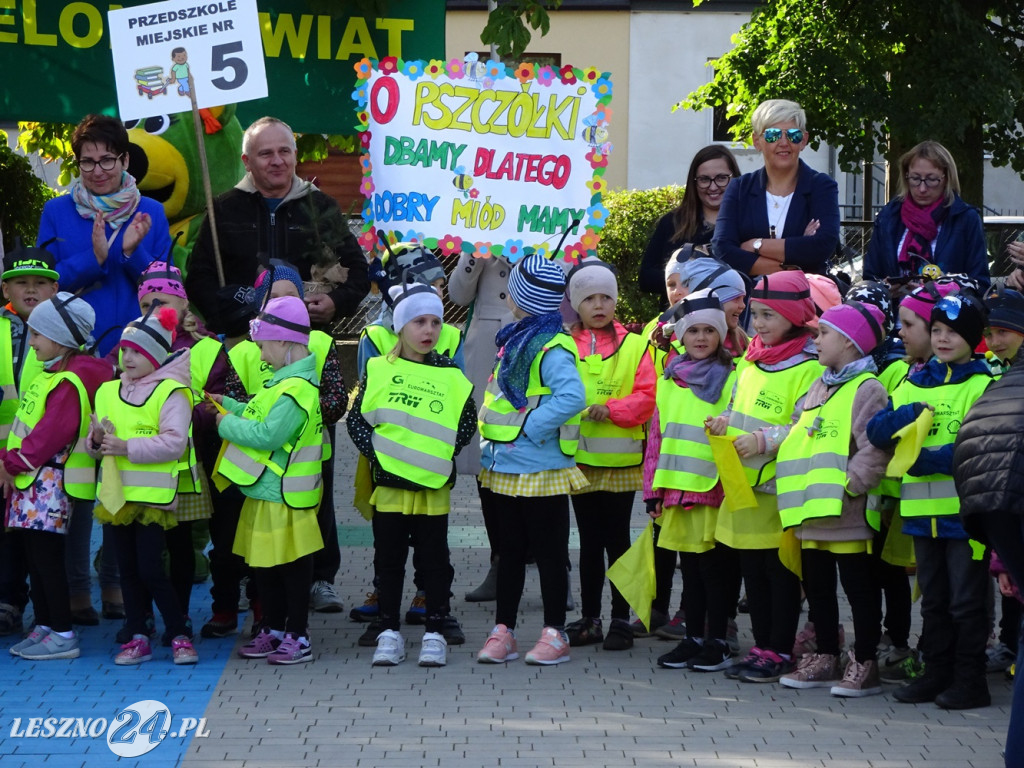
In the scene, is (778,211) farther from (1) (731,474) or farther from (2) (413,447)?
(2) (413,447)

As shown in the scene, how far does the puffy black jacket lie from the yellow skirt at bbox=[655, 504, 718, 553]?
5.78 feet

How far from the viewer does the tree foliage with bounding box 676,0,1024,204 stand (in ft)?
53.5

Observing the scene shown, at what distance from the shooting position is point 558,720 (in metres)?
5.61

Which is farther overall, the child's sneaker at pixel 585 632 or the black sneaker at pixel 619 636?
the child's sneaker at pixel 585 632

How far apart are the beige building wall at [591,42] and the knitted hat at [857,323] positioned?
19430 mm

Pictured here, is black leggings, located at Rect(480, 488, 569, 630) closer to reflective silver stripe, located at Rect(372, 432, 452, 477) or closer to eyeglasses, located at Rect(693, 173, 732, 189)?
reflective silver stripe, located at Rect(372, 432, 452, 477)

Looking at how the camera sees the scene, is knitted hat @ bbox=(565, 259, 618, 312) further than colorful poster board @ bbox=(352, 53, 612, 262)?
No

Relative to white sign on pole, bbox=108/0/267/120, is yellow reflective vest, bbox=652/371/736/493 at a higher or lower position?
lower

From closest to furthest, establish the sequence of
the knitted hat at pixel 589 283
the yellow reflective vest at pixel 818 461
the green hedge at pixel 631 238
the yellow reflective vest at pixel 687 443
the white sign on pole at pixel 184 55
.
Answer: the yellow reflective vest at pixel 818 461
the yellow reflective vest at pixel 687 443
the knitted hat at pixel 589 283
the white sign on pole at pixel 184 55
the green hedge at pixel 631 238

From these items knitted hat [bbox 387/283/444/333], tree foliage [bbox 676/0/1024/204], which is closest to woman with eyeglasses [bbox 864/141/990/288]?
knitted hat [bbox 387/283/444/333]

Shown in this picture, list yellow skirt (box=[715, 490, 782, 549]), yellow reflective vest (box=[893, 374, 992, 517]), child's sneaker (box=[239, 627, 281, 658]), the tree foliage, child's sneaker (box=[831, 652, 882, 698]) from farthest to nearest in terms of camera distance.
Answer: the tree foliage
child's sneaker (box=[239, 627, 281, 658])
yellow skirt (box=[715, 490, 782, 549])
child's sneaker (box=[831, 652, 882, 698])
yellow reflective vest (box=[893, 374, 992, 517])

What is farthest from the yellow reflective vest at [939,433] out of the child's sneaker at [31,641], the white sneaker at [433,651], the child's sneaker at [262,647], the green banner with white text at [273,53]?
the green banner with white text at [273,53]

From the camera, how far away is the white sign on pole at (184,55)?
7.41m

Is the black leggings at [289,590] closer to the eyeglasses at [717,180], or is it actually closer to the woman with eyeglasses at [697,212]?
the woman with eyeglasses at [697,212]
